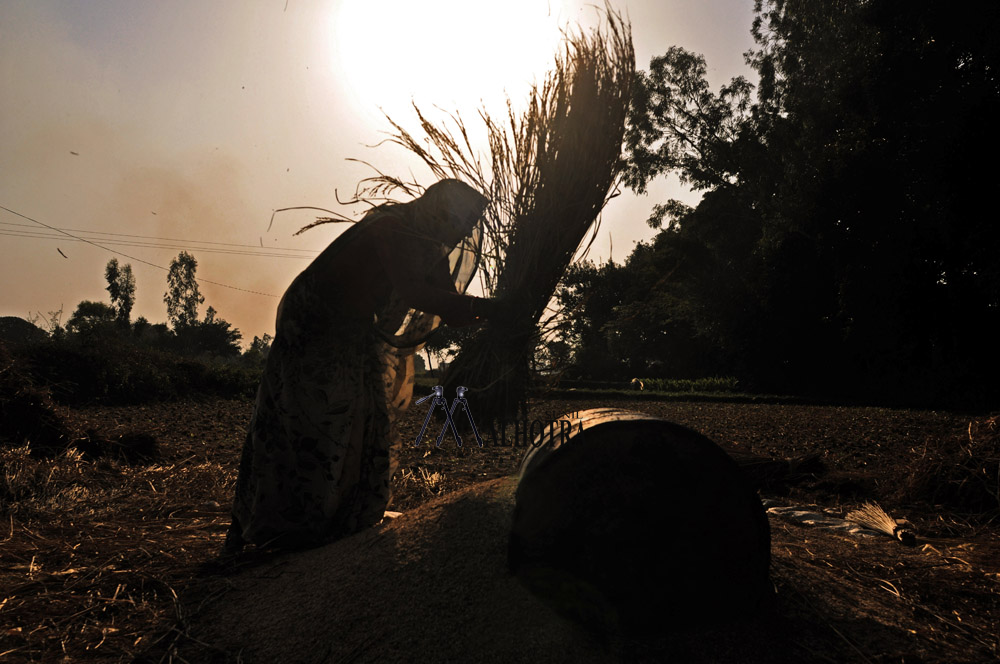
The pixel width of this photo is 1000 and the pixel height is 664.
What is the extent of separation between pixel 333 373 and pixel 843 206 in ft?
46.7

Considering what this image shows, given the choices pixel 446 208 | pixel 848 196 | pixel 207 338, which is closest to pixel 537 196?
pixel 446 208

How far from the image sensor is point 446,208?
2699 mm

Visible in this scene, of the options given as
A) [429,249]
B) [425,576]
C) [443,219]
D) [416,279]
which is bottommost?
[425,576]

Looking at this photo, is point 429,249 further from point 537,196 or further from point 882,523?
point 882,523

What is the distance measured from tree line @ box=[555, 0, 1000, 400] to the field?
53.8 inches

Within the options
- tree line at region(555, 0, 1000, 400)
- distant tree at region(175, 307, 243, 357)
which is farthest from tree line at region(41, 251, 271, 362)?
tree line at region(555, 0, 1000, 400)

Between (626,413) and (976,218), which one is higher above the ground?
(976,218)

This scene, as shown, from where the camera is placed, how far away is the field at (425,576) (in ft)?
6.20

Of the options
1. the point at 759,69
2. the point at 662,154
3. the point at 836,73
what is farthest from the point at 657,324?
the point at 836,73

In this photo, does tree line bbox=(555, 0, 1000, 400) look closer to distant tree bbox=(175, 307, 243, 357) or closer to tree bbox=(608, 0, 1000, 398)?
tree bbox=(608, 0, 1000, 398)

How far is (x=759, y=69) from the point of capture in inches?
854

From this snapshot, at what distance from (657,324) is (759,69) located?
1096 centimetres

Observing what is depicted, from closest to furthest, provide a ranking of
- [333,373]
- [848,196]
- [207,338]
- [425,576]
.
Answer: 1. [425,576]
2. [333,373]
3. [848,196]
4. [207,338]

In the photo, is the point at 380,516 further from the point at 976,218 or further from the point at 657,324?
the point at 657,324
